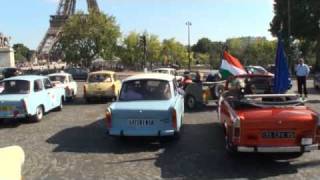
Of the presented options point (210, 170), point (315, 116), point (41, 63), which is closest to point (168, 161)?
point (210, 170)

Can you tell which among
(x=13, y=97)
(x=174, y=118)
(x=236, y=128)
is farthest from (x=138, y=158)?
(x=13, y=97)

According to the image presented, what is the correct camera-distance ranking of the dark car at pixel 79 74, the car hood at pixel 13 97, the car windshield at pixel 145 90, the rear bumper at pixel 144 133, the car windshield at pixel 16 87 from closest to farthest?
1. the rear bumper at pixel 144 133
2. the car windshield at pixel 145 90
3. the car hood at pixel 13 97
4. the car windshield at pixel 16 87
5. the dark car at pixel 79 74

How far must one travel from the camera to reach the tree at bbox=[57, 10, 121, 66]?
64375 millimetres

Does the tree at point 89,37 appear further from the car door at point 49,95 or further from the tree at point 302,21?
the car door at point 49,95

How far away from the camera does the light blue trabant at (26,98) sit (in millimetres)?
15656

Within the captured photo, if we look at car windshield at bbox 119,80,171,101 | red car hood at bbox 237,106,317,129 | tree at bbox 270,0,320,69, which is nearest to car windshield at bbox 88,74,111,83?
car windshield at bbox 119,80,171,101

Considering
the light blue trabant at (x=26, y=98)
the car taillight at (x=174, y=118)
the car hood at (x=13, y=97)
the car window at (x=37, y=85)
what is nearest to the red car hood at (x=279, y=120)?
the car taillight at (x=174, y=118)

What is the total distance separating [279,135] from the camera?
30.1 ft

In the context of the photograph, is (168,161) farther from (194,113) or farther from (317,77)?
(317,77)

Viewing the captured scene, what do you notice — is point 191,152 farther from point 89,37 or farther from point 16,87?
point 89,37

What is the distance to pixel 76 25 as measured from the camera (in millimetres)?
64875

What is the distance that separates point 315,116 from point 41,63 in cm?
10110

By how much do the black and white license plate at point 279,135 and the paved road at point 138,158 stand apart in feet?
1.90

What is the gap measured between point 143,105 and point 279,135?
3.62m
